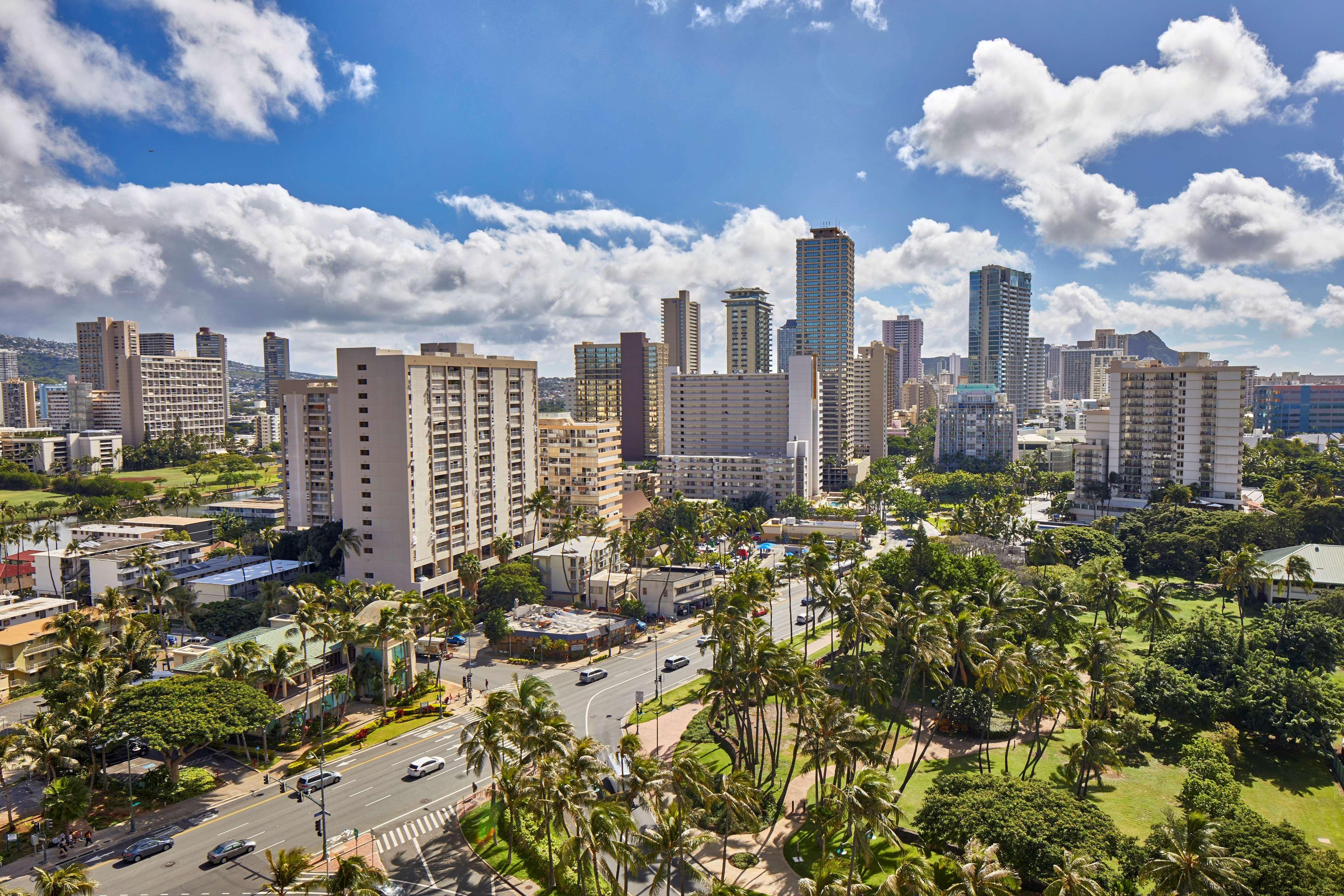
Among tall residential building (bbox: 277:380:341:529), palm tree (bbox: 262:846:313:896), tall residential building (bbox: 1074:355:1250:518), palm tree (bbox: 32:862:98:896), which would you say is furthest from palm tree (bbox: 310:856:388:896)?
tall residential building (bbox: 1074:355:1250:518)

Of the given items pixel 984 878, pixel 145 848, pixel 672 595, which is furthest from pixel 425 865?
pixel 672 595

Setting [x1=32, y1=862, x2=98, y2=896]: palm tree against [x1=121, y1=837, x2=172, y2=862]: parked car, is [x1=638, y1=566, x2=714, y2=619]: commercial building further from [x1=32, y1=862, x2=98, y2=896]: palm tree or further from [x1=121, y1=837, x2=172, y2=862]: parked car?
[x1=32, y1=862, x2=98, y2=896]: palm tree

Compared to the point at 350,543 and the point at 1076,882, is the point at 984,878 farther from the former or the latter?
the point at 350,543

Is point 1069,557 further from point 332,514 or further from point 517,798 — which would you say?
point 332,514

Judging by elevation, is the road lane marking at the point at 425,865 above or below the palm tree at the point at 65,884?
below

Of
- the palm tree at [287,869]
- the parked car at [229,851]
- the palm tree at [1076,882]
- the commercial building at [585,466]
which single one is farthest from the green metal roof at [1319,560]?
the parked car at [229,851]

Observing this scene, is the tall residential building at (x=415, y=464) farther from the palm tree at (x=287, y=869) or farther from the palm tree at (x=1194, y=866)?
the palm tree at (x=1194, y=866)

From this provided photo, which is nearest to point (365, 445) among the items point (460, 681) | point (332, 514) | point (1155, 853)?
point (332, 514)
